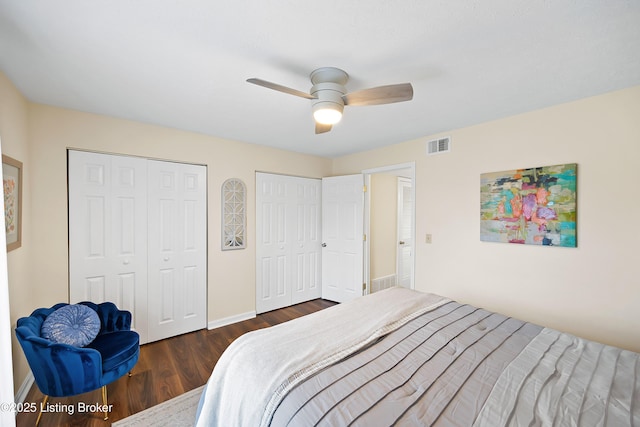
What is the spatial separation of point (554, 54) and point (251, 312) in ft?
12.3

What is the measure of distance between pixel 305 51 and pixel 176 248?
246 cm

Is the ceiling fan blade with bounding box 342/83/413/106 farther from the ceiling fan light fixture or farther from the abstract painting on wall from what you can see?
the abstract painting on wall

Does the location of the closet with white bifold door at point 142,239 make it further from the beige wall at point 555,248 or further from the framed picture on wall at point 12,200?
the beige wall at point 555,248

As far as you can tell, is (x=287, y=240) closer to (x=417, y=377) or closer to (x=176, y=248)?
(x=176, y=248)

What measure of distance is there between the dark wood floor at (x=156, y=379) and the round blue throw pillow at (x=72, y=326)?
1.50 ft

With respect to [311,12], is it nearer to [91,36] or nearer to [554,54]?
[91,36]

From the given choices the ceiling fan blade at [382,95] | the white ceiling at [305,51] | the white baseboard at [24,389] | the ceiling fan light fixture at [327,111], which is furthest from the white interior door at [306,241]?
the white baseboard at [24,389]

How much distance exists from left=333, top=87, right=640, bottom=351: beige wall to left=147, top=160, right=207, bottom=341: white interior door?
2.65m

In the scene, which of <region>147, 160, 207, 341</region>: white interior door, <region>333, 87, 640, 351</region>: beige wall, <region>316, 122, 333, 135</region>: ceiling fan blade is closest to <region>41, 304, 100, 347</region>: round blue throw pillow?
<region>147, 160, 207, 341</region>: white interior door

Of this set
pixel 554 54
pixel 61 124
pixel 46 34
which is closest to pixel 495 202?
pixel 554 54

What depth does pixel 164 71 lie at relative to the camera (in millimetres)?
1713

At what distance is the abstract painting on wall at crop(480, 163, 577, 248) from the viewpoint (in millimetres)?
2188

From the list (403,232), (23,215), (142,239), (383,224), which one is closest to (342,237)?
(383,224)

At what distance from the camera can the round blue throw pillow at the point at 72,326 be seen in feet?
5.87
